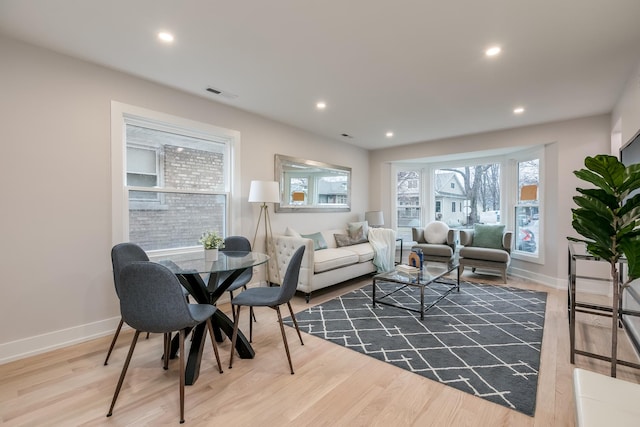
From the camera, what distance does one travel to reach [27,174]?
245cm

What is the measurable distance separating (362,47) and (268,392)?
2695mm

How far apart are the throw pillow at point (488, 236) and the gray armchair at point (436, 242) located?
1.22ft

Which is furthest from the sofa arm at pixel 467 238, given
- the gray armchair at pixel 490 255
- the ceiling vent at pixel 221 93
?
the ceiling vent at pixel 221 93

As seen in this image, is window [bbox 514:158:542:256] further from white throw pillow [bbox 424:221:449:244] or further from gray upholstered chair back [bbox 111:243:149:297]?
gray upholstered chair back [bbox 111:243:149:297]

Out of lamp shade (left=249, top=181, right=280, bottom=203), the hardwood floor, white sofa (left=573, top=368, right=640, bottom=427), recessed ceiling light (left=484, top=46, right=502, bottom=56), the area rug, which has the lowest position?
the hardwood floor

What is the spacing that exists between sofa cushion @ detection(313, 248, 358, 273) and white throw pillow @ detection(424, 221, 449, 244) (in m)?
1.84

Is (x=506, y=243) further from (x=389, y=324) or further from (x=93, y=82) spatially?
(x=93, y=82)

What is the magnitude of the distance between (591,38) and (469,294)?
3.09 m

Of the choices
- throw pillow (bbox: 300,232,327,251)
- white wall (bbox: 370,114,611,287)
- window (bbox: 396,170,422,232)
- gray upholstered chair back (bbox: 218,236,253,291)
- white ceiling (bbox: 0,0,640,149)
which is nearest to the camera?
white ceiling (bbox: 0,0,640,149)

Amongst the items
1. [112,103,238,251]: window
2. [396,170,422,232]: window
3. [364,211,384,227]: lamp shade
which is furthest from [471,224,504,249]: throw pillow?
[112,103,238,251]: window

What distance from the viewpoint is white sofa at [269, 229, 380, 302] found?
12.4ft

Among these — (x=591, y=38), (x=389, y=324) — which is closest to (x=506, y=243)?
(x=389, y=324)

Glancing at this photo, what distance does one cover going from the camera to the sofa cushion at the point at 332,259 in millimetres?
3910

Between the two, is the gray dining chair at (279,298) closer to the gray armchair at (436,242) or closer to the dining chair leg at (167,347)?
the dining chair leg at (167,347)
